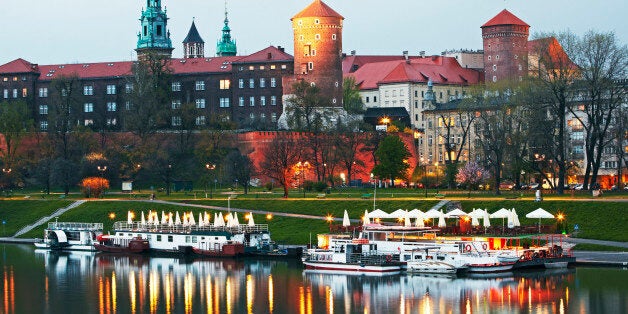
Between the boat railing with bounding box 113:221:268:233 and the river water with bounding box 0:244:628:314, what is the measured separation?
594 cm

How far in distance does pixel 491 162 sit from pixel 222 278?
4632cm

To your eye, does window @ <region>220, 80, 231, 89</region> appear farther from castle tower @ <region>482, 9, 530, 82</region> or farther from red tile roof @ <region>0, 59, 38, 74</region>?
castle tower @ <region>482, 9, 530, 82</region>

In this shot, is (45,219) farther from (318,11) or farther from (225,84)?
(225,84)

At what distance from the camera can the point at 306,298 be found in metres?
70.1

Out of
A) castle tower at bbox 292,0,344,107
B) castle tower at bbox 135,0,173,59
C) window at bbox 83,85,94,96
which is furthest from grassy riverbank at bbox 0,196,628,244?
castle tower at bbox 135,0,173,59

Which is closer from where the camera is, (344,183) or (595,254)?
(595,254)

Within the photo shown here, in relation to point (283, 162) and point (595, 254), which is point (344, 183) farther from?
point (595, 254)

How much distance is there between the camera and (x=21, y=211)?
117 m

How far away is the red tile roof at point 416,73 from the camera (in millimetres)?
177625

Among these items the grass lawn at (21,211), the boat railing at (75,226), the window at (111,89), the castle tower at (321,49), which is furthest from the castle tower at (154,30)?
the boat railing at (75,226)

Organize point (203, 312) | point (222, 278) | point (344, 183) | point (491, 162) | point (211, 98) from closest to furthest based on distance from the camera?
point (203, 312), point (222, 278), point (491, 162), point (344, 183), point (211, 98)

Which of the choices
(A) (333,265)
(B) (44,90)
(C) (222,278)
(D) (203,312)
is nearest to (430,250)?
(A) (333,265)

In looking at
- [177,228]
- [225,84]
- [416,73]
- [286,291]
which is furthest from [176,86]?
[286,291]

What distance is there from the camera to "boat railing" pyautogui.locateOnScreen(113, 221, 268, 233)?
305 ft
